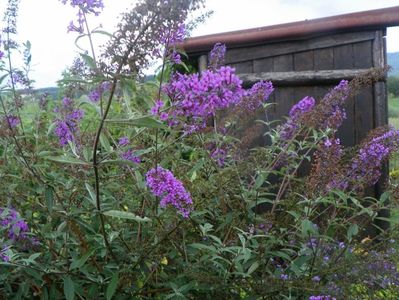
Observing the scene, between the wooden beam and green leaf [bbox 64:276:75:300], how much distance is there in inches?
128

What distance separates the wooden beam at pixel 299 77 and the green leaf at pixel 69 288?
3.24 metres

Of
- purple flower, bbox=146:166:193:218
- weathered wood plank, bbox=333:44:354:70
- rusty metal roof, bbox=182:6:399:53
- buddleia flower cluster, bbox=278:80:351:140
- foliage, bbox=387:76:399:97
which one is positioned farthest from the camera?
foliage, bbox=387:76:399:97

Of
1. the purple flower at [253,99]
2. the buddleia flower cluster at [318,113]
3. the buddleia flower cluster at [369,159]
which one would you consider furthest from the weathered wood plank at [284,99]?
the buddleia flower cluster at [369,159]

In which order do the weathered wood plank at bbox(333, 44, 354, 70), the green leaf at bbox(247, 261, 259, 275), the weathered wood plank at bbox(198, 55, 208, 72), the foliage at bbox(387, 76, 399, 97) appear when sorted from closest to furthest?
1. the green leaf at bbox(247, 261, 259, 275)
2. the weathered wood plank at bbox(333, 44, 354, 70)
3. the weathered wood plank at bbox(198, 55, 208, 72)
4. the foliage at bbox(387, 76, 399, 97)

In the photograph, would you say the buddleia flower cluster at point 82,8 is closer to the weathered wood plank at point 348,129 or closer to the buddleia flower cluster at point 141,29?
the buddleia flower cluster at point 141,29

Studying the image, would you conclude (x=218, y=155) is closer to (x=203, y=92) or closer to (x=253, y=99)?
(x=253, y=99)

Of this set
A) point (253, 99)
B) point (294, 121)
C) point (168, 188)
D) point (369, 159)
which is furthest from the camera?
point (294, 121)

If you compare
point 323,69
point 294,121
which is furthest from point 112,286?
point 323,69

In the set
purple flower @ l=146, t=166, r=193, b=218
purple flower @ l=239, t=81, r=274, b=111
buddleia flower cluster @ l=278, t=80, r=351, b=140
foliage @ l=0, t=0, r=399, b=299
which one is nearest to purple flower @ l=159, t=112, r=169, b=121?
foliage @ l=0, t=0, r=399, b=299

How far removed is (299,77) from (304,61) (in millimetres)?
242

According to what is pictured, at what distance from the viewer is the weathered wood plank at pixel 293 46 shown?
496 centimetres

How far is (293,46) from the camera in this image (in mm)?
5121

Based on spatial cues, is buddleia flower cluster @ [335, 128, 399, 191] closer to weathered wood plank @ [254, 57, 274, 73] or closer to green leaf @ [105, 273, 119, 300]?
green leaf @ [105, 273, 119, 300]

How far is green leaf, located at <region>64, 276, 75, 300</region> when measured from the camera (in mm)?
1931
